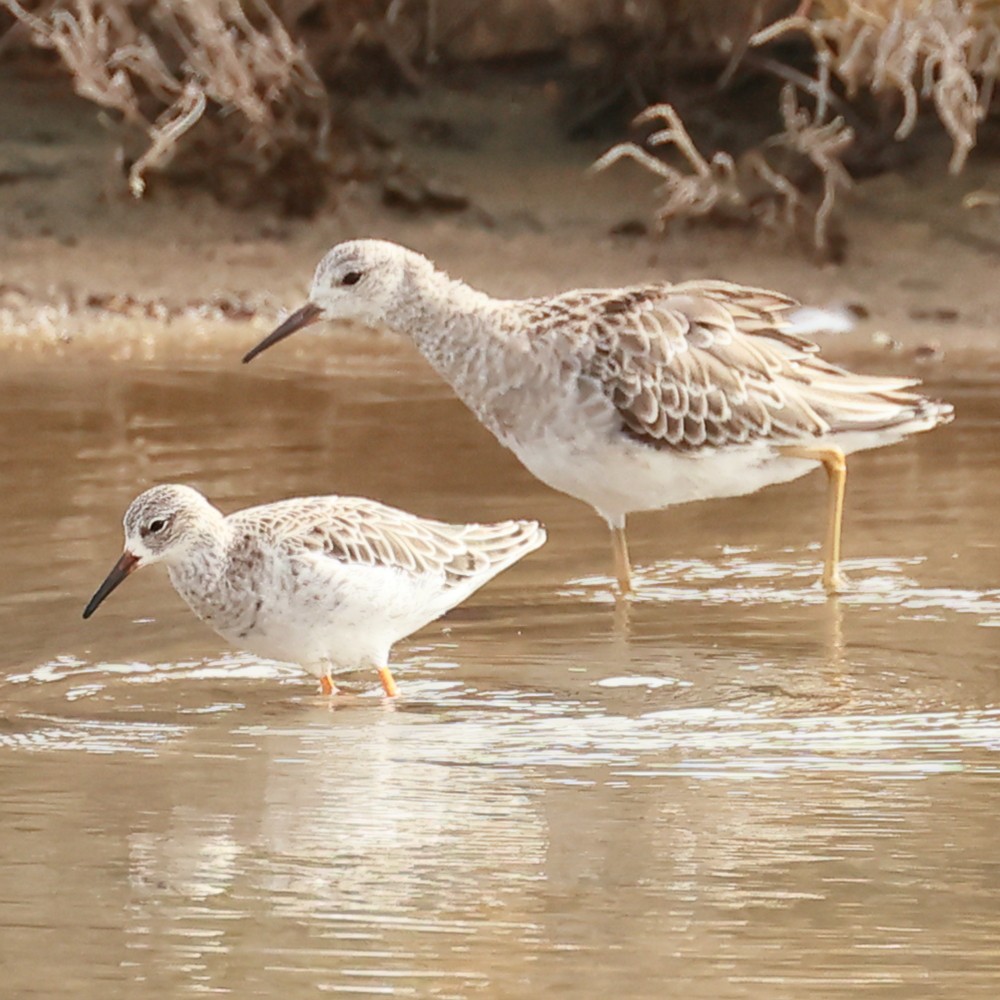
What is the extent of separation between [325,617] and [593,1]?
26.6 ft

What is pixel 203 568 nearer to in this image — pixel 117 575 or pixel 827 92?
pixel 117 575

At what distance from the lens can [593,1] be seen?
14.4 meters

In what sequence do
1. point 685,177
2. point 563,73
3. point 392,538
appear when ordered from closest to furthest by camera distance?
point 392,538, point 685,177, point 563,73

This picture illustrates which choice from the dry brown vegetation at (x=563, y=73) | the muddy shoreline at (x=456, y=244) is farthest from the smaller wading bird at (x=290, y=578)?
the dry brown vegetation at (x=563, y=73)

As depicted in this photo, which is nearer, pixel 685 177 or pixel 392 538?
pixel 392 538

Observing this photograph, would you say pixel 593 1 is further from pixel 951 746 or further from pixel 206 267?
pixel 951 746

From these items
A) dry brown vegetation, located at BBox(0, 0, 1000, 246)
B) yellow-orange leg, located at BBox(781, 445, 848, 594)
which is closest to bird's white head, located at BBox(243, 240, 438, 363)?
yellow-orange leg, located at BBox(781, 445, 848, 594)

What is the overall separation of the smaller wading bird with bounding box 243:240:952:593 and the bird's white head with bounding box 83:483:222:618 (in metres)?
1.43

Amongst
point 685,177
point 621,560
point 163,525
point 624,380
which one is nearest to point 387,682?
point 163,525

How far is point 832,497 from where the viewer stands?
8.84 metres

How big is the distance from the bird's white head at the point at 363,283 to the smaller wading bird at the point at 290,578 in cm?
121

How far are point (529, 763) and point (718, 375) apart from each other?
2684 millimetres

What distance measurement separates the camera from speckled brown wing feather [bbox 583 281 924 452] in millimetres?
8375

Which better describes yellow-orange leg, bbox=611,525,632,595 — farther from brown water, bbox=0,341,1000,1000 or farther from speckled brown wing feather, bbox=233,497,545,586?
speckled brown wing feather, bbox=233,497,545,586
